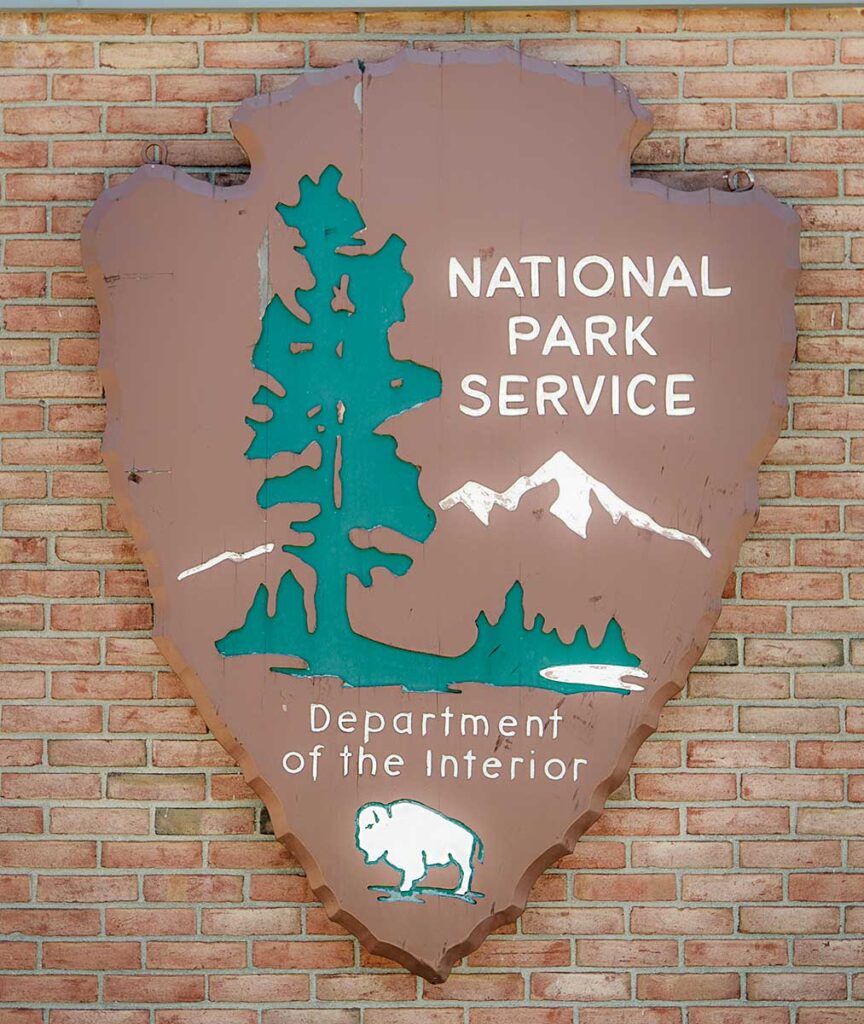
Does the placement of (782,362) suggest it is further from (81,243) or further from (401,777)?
(81,243)

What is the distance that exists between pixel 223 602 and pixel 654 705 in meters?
0.96

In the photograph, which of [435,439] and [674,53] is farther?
[674,53]

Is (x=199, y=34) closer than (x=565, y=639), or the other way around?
(x=565, y=639)

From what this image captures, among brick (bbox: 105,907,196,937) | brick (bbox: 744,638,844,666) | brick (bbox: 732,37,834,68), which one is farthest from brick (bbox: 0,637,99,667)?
brick (bbox: 732,37,834,68)

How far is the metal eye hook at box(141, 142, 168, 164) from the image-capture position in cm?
255

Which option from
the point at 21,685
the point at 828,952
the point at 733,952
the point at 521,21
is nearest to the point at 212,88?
the point at 521,21

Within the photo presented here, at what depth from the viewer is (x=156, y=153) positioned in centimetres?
255

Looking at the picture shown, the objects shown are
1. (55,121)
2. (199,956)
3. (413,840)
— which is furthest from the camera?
(55,121)

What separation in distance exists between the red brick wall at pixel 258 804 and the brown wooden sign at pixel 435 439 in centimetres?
15

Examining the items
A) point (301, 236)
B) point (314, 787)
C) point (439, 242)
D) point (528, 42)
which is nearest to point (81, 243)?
point (301, 236)

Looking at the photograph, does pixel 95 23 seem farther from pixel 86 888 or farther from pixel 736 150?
pixel 86 888

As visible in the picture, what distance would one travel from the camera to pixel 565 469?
2.44m

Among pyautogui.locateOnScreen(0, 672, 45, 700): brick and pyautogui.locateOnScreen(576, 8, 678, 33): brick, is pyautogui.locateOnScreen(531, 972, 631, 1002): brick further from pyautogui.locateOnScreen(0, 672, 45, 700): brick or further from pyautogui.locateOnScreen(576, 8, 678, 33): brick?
pyautogui.locateOnScreen(576, 8, 678, 33): brick

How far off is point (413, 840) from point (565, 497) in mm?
810
